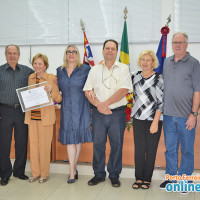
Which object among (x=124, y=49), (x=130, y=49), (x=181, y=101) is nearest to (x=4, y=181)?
(x=181, y=101)

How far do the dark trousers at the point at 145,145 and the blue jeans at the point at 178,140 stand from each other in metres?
0.10

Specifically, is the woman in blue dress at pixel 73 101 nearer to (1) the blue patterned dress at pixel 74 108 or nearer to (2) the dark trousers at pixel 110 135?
(1) the blue patterned dress at pixel 74 108

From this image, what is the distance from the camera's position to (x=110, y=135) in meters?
2.61

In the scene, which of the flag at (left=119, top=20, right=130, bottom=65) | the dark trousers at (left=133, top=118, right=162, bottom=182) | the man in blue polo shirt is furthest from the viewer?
the flag at (left=119, top=20, right=130, bottom=65)

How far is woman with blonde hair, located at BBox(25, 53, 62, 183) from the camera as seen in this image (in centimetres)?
268

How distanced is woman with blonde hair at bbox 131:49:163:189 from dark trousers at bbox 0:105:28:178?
1.25m

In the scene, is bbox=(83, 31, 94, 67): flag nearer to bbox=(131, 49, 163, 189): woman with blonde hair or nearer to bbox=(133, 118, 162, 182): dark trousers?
bbox=(131, 49, 163, 189): woman with blonde hair

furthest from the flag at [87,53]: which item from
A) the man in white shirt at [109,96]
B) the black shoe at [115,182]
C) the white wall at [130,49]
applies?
the black shoe at [115,182]

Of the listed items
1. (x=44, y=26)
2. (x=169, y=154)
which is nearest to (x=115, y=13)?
(x=44, y=26)

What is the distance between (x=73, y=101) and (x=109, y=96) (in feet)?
1.28

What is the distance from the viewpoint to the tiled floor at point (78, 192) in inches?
95.2

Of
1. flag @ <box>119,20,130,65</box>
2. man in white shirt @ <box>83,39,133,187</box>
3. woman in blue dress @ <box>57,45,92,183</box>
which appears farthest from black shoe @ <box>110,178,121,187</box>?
flag @ <box>119,20,130,65</box>

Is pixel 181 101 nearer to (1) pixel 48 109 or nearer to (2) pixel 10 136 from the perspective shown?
(1) pixel 48 109

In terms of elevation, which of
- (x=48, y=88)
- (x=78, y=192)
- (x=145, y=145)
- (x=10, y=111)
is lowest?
(x=78, y=192)
